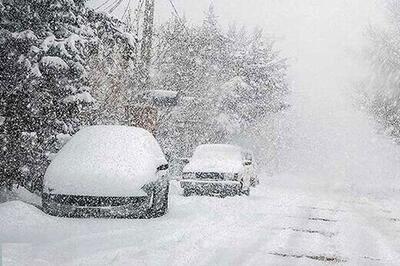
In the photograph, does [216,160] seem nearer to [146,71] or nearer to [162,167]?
[146,71]

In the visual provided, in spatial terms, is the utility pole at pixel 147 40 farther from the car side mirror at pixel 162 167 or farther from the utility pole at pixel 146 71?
the car side mirror at pixel 162 167

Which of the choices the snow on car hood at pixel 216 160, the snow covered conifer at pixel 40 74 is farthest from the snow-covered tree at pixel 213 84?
the snow covered conifer at pixel 40 74

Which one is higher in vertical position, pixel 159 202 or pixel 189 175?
pixel 159 202

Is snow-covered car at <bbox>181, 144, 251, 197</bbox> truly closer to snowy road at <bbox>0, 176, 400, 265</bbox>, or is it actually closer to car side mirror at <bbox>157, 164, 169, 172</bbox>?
snowy road at <bbox>0, 176, 400, 265</bbox>

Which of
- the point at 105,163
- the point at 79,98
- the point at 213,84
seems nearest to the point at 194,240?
the point at 105,163

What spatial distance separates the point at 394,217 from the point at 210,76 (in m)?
21.6

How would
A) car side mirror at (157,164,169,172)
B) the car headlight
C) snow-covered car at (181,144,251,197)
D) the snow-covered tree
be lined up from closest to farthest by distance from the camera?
1. car side mirror at (157,164,169,172)
2. snow-covered car at (181,144,251,197)
3. the car headlight
4. the snow-covered tree

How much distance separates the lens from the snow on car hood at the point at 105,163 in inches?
320

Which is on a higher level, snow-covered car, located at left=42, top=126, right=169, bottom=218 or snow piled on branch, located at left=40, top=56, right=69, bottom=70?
snow piled on branch, located at left=40, top=56, right=69, bottom=70

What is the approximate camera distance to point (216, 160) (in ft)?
53.5

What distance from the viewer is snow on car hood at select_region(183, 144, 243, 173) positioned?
15.4 metres

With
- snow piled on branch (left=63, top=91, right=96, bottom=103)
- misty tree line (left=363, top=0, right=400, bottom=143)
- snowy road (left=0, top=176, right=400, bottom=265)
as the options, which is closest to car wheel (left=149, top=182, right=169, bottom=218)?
snowy road (left=0, top=176, right=400, bottom=265)

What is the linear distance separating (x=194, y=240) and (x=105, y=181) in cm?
181

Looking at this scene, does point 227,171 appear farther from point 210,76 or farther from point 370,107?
point 210,76
